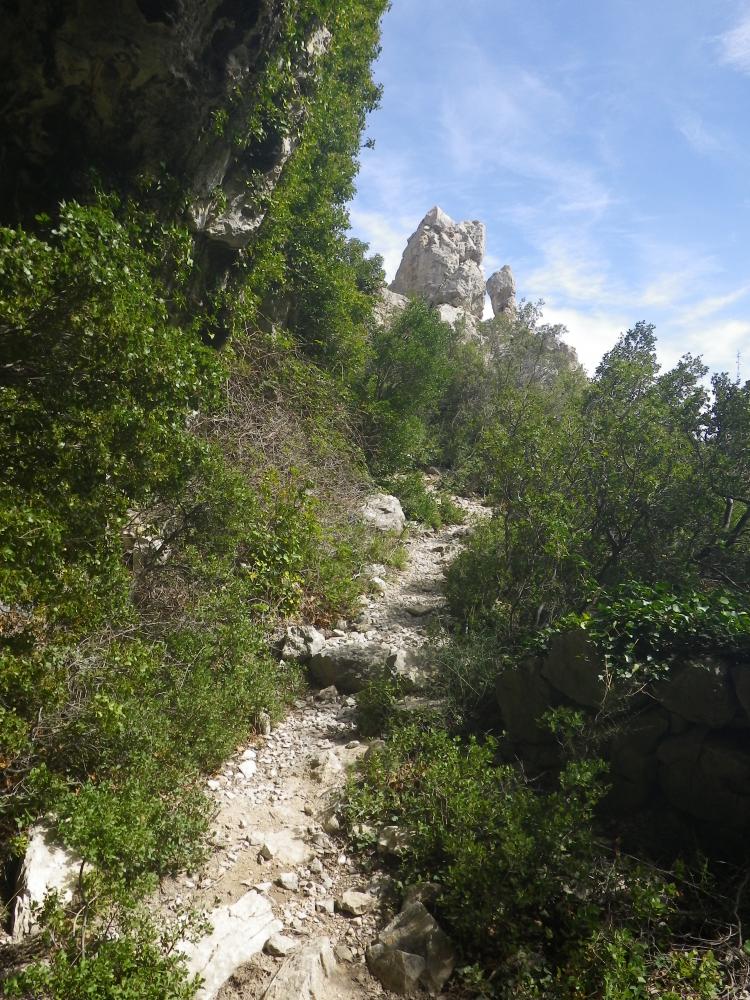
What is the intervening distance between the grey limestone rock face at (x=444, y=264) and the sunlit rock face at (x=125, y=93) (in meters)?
27.1

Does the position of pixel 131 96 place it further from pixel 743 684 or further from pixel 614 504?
pixel 743 684

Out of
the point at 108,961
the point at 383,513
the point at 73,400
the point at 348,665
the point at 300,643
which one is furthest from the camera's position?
the point at 383,513

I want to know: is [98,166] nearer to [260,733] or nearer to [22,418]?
[22,418]

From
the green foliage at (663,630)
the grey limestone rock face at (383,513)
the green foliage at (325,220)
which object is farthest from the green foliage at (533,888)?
the green foliage at (325,220)

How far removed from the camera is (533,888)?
3.78m

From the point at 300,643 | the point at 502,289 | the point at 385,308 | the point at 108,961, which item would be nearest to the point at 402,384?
the point at 385,308

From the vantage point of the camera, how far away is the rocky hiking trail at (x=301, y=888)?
3525 millimetres

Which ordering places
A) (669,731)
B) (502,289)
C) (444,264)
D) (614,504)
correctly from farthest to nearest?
(502,289), (444,264), (614,504), (669,731)

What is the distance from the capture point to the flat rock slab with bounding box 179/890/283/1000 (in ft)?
11.3

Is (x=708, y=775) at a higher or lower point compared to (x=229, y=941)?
higher

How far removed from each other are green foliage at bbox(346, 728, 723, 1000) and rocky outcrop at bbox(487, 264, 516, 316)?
1550 inches

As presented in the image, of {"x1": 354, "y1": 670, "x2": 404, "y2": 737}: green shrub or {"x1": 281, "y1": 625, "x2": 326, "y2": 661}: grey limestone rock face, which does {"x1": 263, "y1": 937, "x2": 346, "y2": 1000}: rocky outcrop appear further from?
{"x1": 281, "y1": 625, "x2": 326, "y2": 661}: grey limestone rock face

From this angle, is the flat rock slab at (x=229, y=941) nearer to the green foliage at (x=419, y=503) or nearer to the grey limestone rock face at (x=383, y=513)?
the grey limestone rock face at (x=383, y=513)

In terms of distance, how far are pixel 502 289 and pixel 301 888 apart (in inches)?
1633
